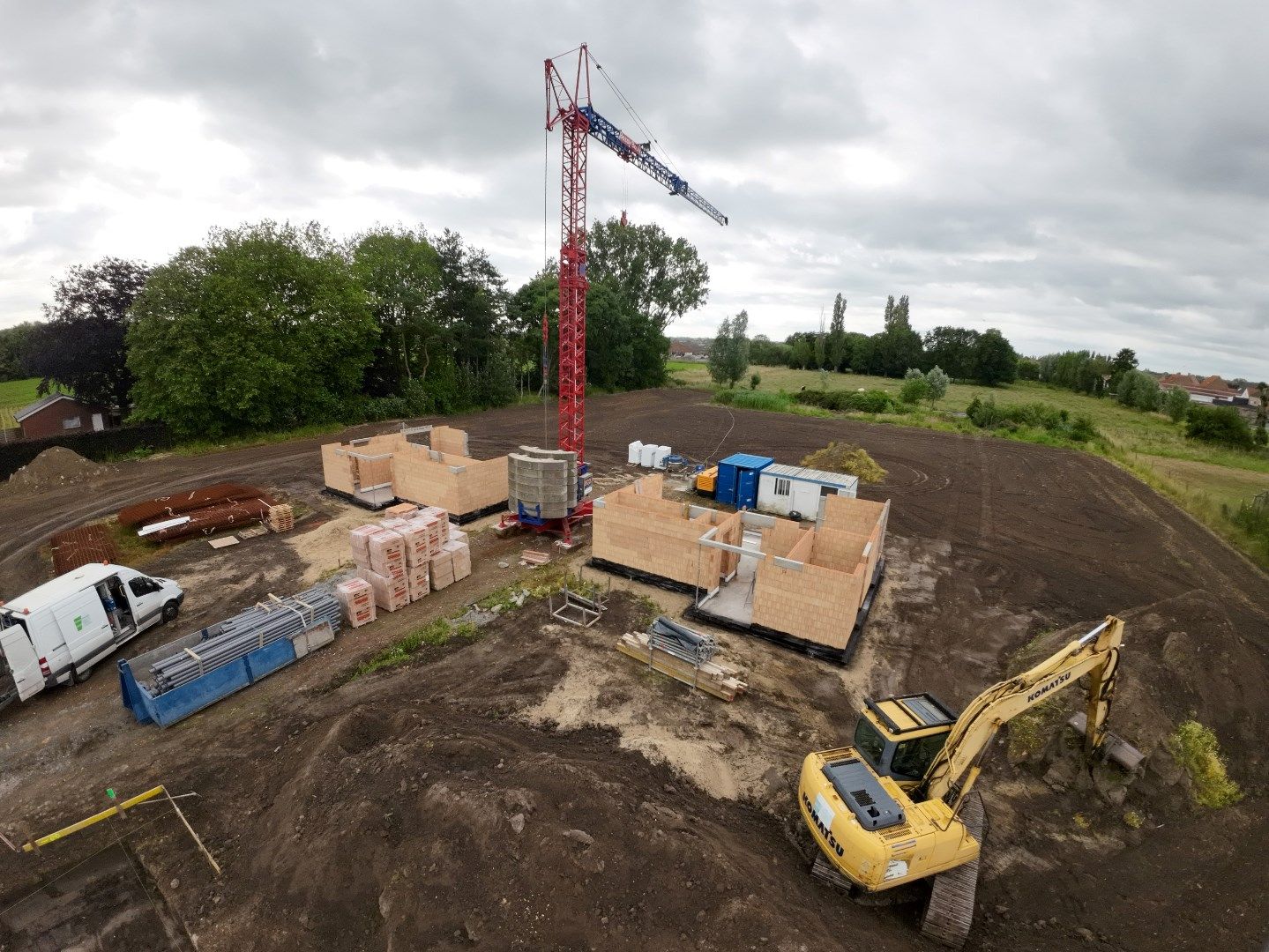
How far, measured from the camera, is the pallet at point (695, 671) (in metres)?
12.8

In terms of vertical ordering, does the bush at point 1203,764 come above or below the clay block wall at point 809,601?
below

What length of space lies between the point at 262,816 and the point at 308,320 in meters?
35.2

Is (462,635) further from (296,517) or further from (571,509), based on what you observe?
(296,517)

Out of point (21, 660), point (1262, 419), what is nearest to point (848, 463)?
point (21, 660)

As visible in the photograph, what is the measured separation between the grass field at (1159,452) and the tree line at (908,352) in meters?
10.9

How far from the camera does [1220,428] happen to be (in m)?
47.5

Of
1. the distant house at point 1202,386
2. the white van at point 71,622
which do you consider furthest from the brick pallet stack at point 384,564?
the distant house at point 1202,386

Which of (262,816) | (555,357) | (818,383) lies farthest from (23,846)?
(818,383)

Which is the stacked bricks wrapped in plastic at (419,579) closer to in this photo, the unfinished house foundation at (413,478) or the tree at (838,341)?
the unfinished house foundation at (413,478)

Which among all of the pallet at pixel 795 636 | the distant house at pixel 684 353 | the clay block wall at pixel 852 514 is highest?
the distant house at pixel 684 353

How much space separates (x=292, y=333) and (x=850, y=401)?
49866mm

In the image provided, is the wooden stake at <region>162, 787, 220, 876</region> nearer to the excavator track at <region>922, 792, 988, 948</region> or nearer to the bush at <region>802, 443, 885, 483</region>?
the excavator track at <region>922, 792, 988, 948</region>

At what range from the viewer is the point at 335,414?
41.3m

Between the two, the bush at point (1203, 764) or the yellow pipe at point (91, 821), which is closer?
the yellow pipe at point (91, 821)
